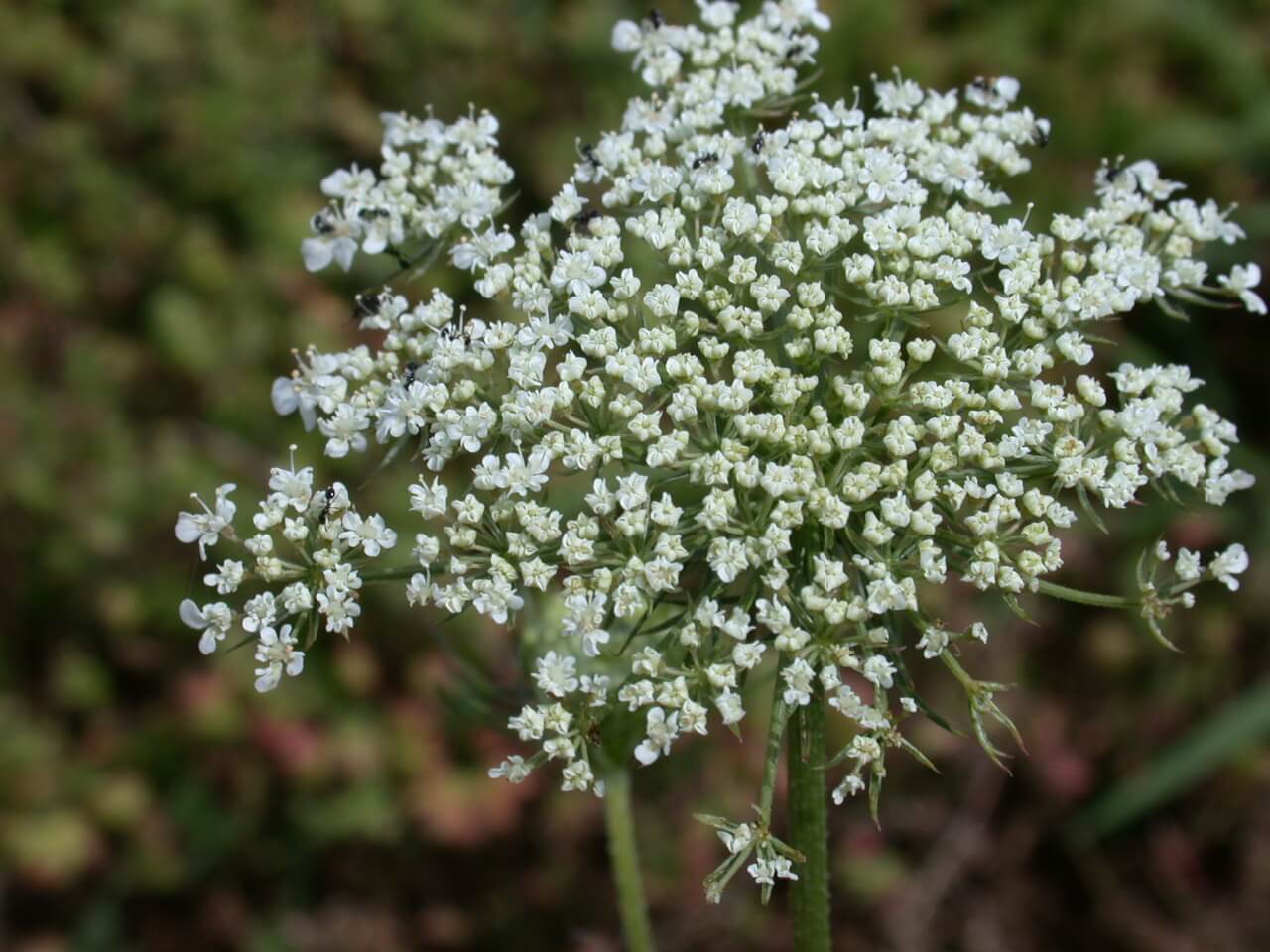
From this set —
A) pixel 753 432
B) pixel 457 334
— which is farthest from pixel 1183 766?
pixel 457 334

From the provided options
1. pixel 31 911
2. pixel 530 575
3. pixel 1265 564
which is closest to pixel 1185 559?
pixel 530 575

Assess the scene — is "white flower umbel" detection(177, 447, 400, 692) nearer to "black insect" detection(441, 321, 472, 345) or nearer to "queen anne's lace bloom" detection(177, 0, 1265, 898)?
"queen anne's lace bloom" detection(177, 0, 1265, 898)

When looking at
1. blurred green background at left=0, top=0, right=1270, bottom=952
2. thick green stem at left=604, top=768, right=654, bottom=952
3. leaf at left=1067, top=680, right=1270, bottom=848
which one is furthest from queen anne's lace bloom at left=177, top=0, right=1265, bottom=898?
leaf at left=1067, top=680, right=1270, bottom=848

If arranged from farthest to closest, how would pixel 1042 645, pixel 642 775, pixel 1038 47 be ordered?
pixel 1038 47 → pixel 1042 645 → pixel 642 775

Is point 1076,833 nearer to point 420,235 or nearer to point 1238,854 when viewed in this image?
point 1238,854

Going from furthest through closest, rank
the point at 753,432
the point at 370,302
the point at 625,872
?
the point at 625,872 → the point at 370,302 → the point at 753,432

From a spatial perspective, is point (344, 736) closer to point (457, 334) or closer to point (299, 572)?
point (299, 572)

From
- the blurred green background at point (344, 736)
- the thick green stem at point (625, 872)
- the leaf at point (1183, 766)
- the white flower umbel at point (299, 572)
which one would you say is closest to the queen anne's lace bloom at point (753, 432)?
the white flower umbel at point (299, 572)
